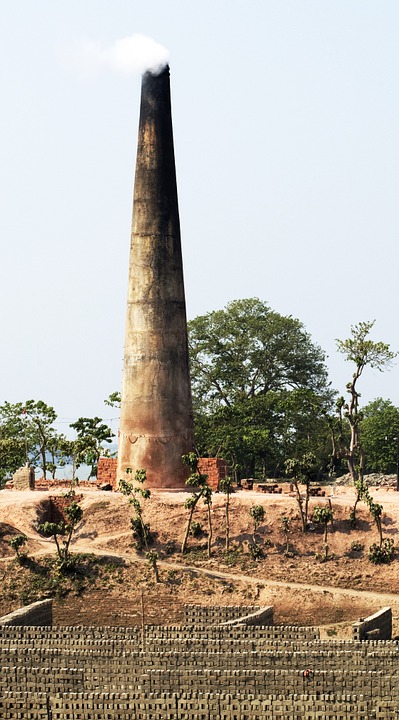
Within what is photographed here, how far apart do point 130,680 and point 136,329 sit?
102 feet

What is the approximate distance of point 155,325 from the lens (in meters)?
63.0

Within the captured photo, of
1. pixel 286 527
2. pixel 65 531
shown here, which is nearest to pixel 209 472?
pixel 286 527

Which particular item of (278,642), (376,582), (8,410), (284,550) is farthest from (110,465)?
(278,642)

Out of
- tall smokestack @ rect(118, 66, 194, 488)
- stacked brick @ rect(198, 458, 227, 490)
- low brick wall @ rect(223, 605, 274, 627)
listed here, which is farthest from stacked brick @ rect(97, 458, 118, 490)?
low brick wall @ rect(223, 605, 274, 627)

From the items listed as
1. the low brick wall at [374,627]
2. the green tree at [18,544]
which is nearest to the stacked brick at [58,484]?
the green tree at [18,544]

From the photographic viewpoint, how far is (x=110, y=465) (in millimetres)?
66375

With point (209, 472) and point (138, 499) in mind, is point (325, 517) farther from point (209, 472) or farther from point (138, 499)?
point (209, 472)

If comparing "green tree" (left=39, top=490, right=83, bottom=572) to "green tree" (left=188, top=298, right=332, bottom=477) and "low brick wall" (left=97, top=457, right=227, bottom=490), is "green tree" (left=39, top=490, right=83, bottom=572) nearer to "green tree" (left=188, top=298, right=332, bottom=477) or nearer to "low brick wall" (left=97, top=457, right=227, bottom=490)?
"low brick wall" (left=97, top=457, right=227, bottom=490)

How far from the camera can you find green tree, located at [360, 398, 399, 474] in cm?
8956

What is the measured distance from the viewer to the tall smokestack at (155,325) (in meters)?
62.8

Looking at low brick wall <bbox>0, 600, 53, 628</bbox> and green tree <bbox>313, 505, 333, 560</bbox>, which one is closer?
low brick wall <bbox>0, 600, 53, 628</bbox>

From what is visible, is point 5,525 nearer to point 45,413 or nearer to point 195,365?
point 45,413

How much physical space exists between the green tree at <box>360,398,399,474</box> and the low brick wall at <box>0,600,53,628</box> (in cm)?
4866

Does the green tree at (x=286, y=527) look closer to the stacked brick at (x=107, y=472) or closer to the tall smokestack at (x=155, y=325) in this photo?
the tall smokestack at (x=155, y=325)
